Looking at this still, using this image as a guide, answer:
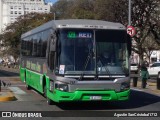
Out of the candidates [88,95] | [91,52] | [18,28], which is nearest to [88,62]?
[91,52]

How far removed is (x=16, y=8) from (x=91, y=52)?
18260cm

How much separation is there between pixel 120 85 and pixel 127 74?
1.67 feet

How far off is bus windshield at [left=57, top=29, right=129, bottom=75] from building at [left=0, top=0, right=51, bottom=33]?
176m

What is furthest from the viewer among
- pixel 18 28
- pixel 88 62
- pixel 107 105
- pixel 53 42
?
pixel 18 28

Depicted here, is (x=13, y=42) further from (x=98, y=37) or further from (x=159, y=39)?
(x=98, y=37)

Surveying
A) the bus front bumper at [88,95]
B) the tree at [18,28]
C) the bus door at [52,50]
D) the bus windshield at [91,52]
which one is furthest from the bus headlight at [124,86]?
the tree at [18,28]

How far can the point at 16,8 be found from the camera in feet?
638

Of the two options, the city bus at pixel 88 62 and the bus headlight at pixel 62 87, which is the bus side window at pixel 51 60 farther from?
the bus headlight at pixel 62 87

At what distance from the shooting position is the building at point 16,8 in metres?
191

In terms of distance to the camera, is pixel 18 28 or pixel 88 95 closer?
pixel 88 95

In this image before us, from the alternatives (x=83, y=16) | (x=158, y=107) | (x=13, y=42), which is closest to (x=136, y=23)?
(x=83, y=16)

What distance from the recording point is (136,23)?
60.2 metres

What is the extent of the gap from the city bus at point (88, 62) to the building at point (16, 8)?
175496 mm

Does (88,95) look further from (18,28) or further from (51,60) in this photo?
(18,28)
